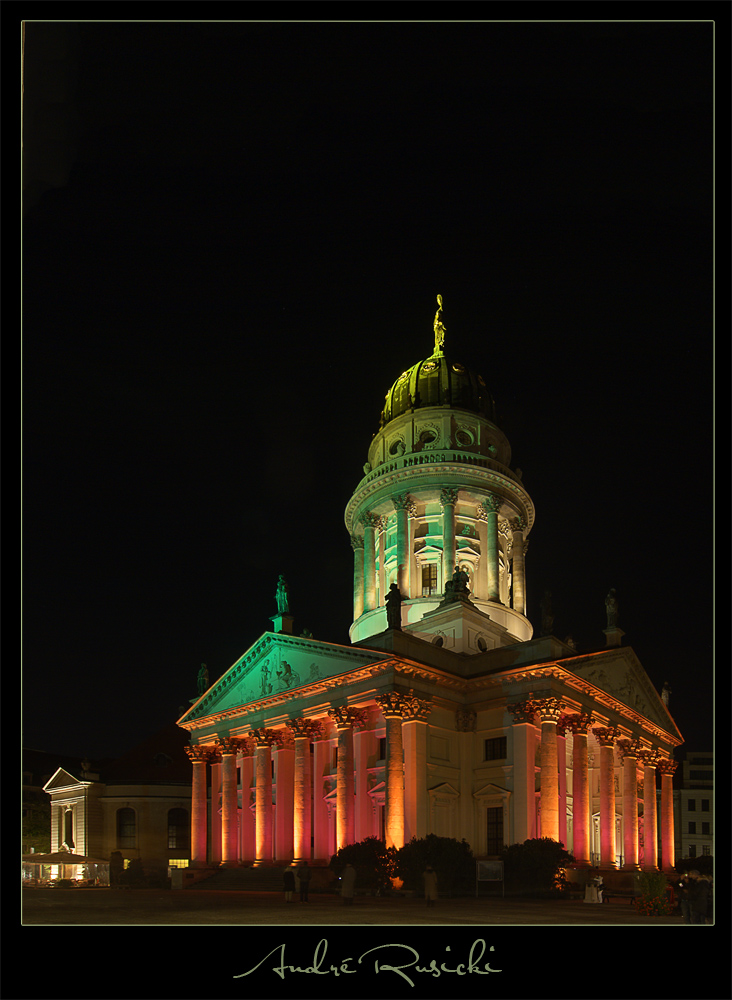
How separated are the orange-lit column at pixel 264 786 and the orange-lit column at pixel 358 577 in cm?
1470

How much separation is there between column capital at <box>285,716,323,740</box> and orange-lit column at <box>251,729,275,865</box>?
10.0 ft

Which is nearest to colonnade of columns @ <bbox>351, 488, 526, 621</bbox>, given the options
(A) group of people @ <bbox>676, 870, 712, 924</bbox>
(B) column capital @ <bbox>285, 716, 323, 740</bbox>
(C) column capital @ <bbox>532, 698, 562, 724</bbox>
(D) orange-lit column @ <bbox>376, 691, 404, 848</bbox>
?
(B) column capital @ <bbox>285, 716, 323, 740</bbox>

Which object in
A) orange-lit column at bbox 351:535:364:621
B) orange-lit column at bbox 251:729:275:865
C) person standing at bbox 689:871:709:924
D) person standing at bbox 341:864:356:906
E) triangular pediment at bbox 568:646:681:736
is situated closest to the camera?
person standing at bbox 689:871:709:924

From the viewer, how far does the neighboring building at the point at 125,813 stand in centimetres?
6719

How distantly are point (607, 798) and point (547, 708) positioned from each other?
888 centimetres

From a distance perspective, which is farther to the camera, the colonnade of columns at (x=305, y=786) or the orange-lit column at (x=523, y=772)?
the orange-lit column at (x=523, y=772)

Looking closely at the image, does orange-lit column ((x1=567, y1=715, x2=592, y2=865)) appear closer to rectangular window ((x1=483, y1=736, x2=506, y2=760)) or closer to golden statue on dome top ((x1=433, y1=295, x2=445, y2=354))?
rectangular window ((x1=483, y1=736, x2=506, y2=760))

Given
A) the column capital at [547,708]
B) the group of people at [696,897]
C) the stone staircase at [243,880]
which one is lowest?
the stone staircase at [243,880]

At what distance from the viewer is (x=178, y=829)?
6881 cm

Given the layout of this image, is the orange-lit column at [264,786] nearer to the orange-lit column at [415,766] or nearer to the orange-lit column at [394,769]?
the orange-lit column at [394,769]

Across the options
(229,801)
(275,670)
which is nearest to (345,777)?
(275,670)

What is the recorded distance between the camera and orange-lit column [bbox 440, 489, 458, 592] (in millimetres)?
58469

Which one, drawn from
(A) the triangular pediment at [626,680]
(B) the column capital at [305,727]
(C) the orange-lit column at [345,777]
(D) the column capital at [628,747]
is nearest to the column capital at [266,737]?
(B) the column capital at [305,727]
